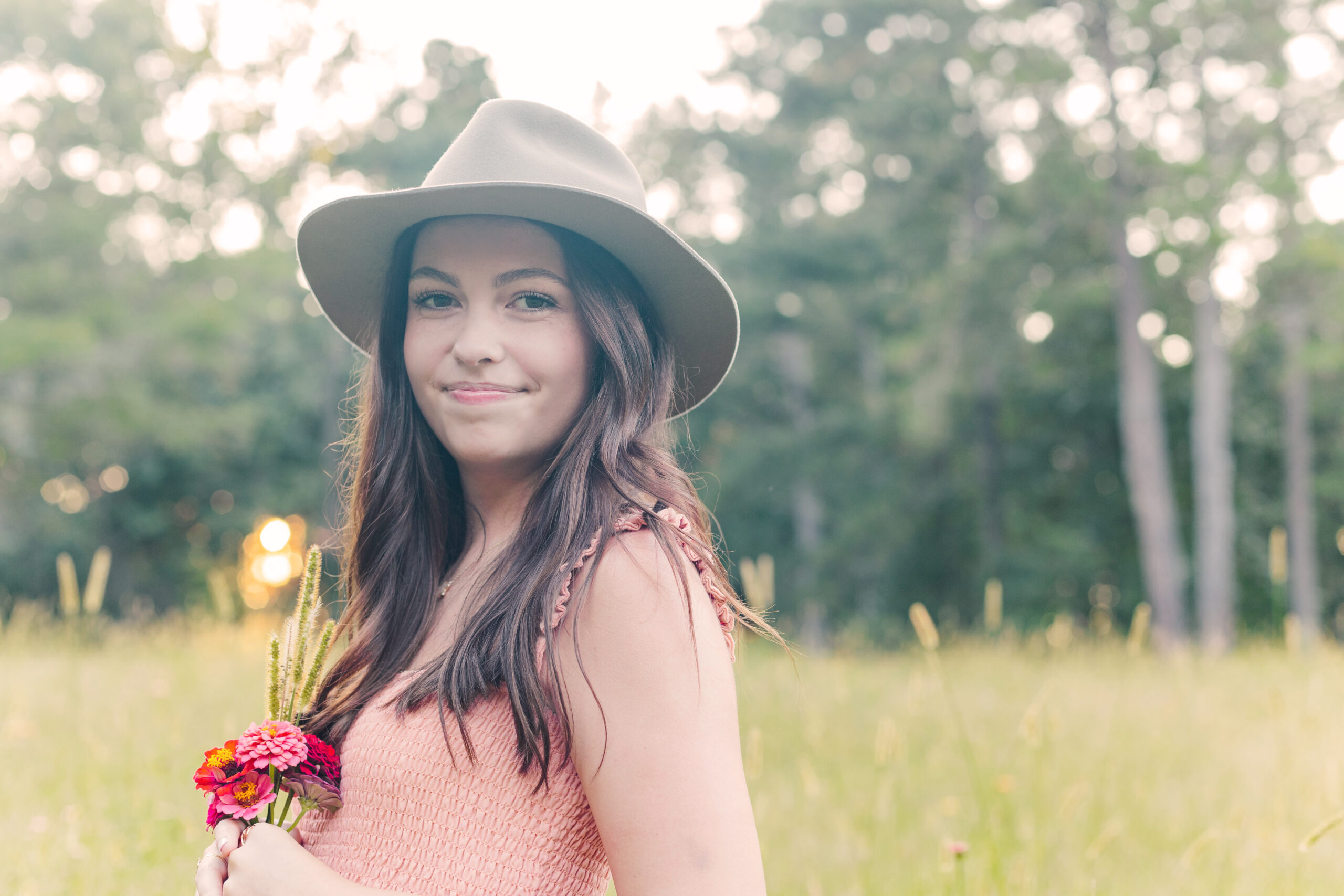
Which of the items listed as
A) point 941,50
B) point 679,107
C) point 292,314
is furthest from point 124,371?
point 941,50

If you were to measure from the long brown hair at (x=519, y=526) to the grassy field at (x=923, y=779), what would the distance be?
95 cm

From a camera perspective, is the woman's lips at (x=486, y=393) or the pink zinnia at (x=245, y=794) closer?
the pink zinnia at (x=245, y=794)

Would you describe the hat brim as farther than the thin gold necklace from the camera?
No

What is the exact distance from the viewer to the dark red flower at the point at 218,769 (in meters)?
1.33

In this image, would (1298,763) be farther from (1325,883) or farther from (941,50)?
(941,50)

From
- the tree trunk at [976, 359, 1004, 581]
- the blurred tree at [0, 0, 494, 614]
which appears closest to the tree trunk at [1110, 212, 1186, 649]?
the tree trunk at [976, 359, 1004, 581]

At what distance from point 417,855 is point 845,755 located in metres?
Result: 3.84

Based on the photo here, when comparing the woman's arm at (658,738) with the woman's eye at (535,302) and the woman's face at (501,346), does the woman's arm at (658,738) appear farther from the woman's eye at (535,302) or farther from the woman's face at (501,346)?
the woman's eye at (535,302)

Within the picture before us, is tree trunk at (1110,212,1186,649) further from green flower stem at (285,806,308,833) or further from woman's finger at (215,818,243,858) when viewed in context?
woman's finger at (215,818,243,858)

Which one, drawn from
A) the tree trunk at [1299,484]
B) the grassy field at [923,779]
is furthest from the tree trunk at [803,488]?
the grassy field at [923,779]

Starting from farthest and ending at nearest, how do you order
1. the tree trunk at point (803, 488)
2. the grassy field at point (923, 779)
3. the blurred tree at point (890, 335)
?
the tree trunk at point (803, 488)
the blurred tree at point (890, 335)
the grassy field at point (923, 779)

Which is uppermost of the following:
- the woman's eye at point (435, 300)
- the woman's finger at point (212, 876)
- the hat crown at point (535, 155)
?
the hat crown at point (535, 155)

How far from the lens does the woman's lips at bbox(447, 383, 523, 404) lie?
4.81 ft

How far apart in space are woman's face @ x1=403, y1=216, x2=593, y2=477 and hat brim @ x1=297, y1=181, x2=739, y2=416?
5cm
